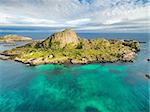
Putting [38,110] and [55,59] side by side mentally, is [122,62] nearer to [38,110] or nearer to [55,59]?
[55,59]

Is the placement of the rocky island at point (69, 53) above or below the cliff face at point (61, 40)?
Answer: below

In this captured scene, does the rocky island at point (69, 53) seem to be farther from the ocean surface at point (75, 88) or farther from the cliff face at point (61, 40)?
the ocean surface at point (75, 88)

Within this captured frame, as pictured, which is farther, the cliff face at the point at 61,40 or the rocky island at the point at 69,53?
the cliff face at the point at 61,40

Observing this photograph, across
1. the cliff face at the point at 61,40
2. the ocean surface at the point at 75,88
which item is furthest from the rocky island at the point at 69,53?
the ocean surface at the point at 75,88

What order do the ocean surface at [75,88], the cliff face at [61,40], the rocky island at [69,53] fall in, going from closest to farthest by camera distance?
1. the ocean surface at [75,88]
2. the rocky island at [69,53]
3. the cliff face at [61,40]

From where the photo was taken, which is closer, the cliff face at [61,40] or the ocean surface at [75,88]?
the ocean surface at [75,88]

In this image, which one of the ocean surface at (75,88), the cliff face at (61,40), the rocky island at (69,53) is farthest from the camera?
the cliff face at (61,40)

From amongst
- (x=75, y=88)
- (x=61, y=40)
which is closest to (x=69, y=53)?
(x=61, y=40)

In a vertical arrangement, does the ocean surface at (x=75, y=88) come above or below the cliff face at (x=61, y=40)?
below
